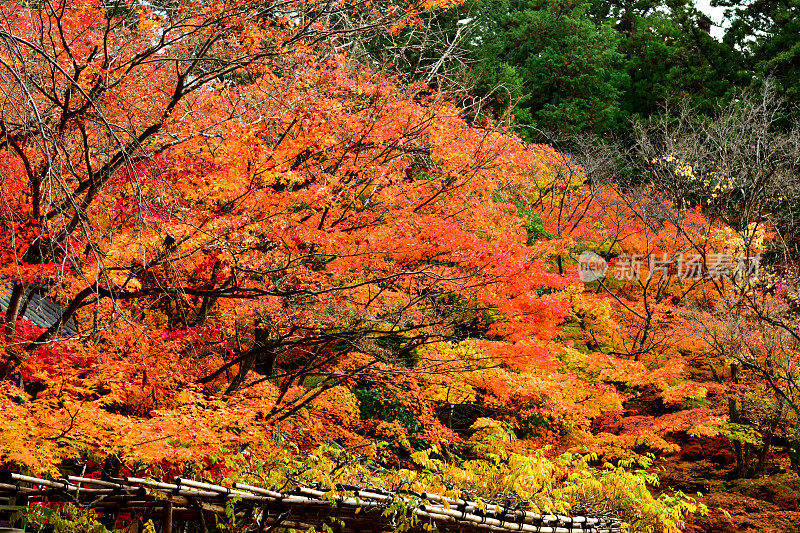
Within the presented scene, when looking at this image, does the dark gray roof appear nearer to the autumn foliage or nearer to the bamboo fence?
the autumn foliage

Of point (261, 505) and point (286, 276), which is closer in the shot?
point (261, 505)

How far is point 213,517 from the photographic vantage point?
19.8ft

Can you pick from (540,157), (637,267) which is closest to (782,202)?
(637,267)

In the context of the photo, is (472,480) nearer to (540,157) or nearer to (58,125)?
(58,125)

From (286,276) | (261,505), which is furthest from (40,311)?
(261,505)

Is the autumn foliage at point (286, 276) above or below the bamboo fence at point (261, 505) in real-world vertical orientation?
above

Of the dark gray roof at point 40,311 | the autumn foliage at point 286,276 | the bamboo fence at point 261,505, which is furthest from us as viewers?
the dark gray roof at point 40,311

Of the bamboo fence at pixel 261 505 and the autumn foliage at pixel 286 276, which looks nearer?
the bamboo fence at pixel 261 505

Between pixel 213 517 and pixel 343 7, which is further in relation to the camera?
pixel 343 7

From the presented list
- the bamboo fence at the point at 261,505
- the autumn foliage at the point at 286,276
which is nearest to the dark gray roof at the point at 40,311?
the autumn foliage at the point at 286,276

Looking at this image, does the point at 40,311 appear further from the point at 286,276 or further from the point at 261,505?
the point at 261,505

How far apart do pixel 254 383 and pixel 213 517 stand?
476 cm

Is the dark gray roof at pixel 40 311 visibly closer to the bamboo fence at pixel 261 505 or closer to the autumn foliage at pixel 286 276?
the autumn foliage at pixel 286 276

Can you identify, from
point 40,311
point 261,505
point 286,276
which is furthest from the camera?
point 40,311
